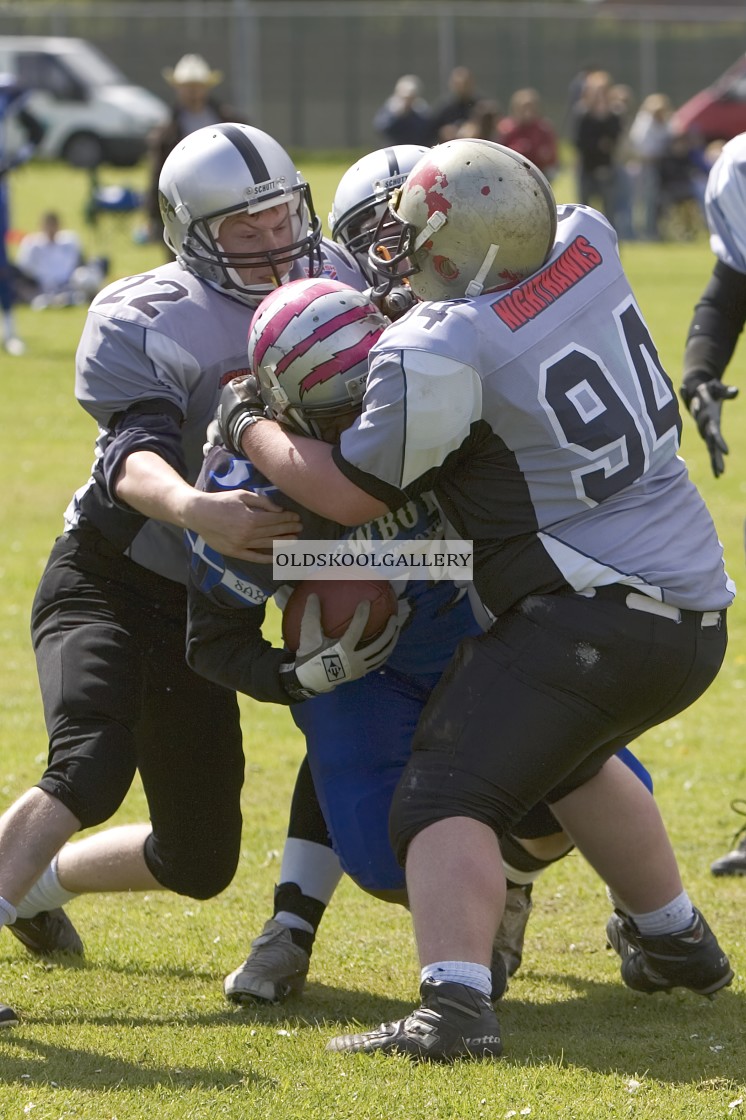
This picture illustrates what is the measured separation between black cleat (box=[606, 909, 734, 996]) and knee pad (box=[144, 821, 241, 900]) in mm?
868

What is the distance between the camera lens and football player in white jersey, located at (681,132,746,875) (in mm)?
4453

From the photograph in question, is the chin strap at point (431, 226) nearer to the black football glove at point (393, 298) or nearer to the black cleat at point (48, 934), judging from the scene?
the black football glove at point (393, 298)

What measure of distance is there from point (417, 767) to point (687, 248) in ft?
62.8

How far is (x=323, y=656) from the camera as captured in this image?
319 centimetres

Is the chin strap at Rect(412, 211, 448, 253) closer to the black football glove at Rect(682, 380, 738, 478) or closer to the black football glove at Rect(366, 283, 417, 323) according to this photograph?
the black football glove at Rect(366, 283, 417, 323)

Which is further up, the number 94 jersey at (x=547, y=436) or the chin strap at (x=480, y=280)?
the chin strap at (x=480, y=280)

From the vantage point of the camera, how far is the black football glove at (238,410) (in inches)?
124

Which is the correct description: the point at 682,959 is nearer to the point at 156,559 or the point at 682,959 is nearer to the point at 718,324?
the point at 156,559

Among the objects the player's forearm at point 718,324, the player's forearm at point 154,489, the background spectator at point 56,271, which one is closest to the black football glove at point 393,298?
the player's forearm at point 154,489

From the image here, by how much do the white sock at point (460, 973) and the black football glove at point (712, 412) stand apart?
1873 mm

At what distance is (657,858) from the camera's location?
340 centimetres

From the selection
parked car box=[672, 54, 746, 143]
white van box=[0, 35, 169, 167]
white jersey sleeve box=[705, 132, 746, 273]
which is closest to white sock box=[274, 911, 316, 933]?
white jersey sleeve box=[705, 132, 746, 273]

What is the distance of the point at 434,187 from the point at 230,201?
1.82 feet

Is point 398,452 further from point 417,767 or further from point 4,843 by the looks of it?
point 4,843
